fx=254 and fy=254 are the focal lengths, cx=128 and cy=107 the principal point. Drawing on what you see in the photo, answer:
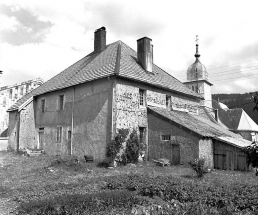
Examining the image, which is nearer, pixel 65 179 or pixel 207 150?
pixel 65 179

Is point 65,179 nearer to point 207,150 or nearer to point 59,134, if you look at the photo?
point 207,150

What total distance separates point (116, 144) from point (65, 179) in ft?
16.5

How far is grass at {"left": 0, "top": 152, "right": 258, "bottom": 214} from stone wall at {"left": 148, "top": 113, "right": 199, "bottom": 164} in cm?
113

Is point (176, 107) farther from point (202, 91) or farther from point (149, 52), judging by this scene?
point (202, 91)

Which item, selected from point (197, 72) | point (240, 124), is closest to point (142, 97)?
point (240, 124)

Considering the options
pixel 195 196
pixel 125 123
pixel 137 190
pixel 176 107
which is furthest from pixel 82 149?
pixel 195 196

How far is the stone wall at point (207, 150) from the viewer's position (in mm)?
16938

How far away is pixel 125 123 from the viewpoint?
18469 millimetres

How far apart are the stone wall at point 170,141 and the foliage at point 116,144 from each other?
3014 mm

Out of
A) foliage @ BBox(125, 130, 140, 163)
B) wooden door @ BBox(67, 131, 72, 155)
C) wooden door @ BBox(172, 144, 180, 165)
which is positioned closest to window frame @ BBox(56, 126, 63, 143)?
wooden door @ BBox(67, 131, 72, 155)

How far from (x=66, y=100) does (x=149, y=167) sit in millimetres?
9728

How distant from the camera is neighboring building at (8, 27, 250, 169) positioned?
17891 millimetres

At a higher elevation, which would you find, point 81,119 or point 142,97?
point 142,97

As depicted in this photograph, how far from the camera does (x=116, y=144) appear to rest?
17250mm
